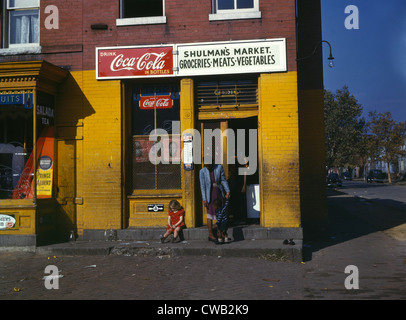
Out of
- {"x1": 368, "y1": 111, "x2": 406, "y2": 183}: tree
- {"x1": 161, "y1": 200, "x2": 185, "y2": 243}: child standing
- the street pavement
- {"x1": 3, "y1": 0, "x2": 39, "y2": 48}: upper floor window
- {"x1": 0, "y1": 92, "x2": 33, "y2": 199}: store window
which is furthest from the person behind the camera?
{"x1": 368, "y1": 111, "x2": 406, "y2": 183}: tree

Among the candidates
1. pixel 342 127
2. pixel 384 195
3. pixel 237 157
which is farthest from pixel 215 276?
pixel 342 127

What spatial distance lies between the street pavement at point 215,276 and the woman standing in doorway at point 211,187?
95 centimetres

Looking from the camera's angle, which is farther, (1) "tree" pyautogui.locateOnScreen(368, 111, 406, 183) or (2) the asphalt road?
(1) "tree" pyautogui.locateOnScreen(368, 111, 406, 183)

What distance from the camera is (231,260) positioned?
8.21 m

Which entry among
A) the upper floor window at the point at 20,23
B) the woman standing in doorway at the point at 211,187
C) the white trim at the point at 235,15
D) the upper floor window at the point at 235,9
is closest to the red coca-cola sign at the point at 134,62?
the white trim at the point at 235,15

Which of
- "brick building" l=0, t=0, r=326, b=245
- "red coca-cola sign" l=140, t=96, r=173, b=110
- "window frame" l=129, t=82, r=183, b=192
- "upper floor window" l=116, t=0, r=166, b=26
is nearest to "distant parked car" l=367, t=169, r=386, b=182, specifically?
"brick building" l=0, t=0, r=326, b=245

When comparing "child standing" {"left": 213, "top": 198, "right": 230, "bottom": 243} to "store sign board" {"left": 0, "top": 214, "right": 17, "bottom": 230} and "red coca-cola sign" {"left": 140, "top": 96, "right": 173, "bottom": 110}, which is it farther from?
"store sign board" {"left": 0, "top": 214, "right": 17, "bottom": 230}

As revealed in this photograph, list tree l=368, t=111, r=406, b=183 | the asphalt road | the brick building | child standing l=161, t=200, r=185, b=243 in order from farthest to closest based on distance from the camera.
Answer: tree l=368, t=111, r=406, b=183 → the asphalt road → the brick building → child standing l=161, t=200, r=185, b=243

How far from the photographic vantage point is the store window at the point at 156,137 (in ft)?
33.4

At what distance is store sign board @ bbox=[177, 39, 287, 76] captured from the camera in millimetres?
9680

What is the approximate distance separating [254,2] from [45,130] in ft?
20.1

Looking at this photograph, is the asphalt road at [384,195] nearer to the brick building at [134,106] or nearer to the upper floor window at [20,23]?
the brick building at [134,106]

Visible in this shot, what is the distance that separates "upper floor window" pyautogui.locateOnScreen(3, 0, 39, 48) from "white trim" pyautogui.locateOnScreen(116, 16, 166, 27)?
2.41 m

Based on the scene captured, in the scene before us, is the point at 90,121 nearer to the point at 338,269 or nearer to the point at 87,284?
the point at 87,284
